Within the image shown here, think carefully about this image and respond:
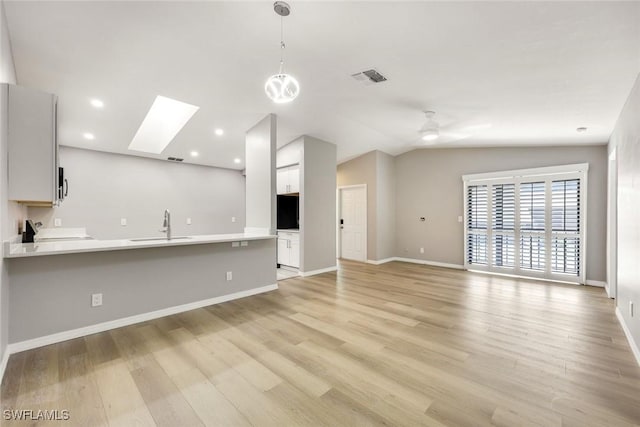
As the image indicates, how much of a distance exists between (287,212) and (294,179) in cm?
89

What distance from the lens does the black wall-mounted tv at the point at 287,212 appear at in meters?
6.25

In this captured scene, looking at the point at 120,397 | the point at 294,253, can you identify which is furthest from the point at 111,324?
the point at 294,253

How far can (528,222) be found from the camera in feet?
17.6

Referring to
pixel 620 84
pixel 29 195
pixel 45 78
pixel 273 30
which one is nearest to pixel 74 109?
pixel 45 78

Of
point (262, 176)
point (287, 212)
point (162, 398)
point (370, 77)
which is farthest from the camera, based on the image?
point (287, 212)

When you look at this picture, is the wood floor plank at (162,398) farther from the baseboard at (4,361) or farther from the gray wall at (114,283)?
the gray wall at (114,283)

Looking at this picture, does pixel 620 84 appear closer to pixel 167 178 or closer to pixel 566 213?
pixel 566 213

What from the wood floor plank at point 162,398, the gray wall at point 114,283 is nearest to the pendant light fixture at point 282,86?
the gray wall at point 114,283

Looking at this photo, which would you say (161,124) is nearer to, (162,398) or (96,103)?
(96,103)

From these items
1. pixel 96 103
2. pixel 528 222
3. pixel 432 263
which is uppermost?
pixel 96 103

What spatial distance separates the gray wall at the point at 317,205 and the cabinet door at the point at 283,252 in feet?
2.19

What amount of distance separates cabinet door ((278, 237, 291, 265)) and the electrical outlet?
348 centimetres

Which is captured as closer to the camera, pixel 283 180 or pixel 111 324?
pixel 111 324

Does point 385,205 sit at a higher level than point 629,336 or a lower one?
higher
